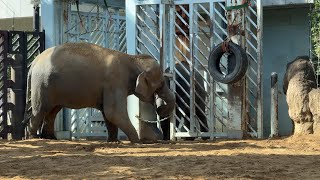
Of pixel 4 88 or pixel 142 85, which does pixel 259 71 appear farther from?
pixel 4 88

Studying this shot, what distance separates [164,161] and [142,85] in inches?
163

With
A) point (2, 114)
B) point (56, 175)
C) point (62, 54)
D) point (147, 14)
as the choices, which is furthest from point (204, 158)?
point (2, 114)

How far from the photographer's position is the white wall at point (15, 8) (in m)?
25.0

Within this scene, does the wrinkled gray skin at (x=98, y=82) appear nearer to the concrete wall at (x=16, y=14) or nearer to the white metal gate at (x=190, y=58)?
the white metal gate at (x=190, y=58)

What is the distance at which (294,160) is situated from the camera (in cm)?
934

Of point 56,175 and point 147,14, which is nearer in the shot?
point 56,175

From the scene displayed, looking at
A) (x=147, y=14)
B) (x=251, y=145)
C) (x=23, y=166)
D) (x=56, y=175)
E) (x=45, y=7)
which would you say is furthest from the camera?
(x=45, y=7)

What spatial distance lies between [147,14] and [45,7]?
2650 millimetres

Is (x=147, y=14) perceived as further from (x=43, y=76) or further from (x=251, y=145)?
(x=251, y=145)

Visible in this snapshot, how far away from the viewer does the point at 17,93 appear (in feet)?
51.4

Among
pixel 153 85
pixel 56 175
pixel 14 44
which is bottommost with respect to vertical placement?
pixel 56 175

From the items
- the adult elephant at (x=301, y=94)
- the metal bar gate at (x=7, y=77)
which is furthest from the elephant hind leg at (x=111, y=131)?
the adult elephant at (x=301, y=94)

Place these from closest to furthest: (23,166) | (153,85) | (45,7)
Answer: (23,166)
(153,85)
(45,7)

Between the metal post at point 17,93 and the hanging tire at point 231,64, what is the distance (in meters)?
4.33
